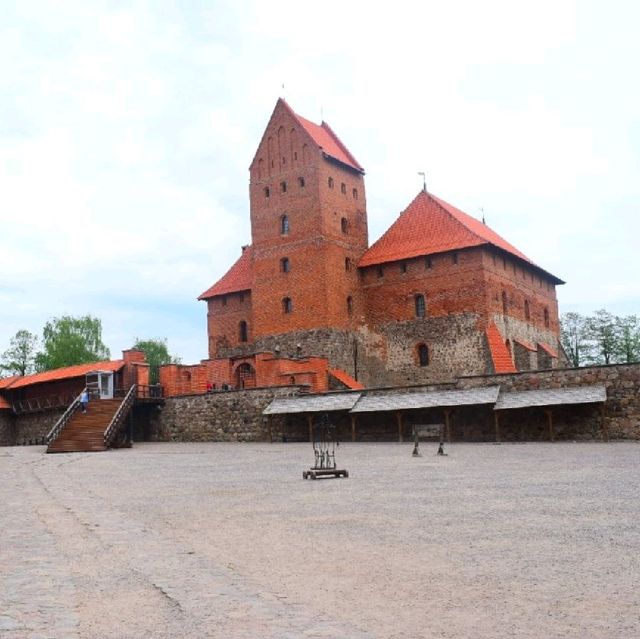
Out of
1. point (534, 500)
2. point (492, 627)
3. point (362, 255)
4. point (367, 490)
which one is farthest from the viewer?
point (362, 255)

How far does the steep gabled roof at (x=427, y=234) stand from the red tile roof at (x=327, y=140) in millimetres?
3879

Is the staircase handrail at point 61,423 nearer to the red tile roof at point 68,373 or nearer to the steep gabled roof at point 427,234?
the red tile roof at point 68,373

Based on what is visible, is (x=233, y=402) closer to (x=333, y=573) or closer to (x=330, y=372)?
(x=330, y=372)

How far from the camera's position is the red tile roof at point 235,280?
43.5m

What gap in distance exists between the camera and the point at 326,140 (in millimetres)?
41875

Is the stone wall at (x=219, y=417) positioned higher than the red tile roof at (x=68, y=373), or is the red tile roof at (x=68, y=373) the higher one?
the red tile roof at (x=68, y=373)

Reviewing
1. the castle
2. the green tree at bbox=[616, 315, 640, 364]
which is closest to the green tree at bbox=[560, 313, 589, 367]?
the green tree at bbox=[616, 315, 640, 364]

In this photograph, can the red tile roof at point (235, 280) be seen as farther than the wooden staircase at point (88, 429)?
Yes

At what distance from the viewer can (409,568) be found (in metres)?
6.89

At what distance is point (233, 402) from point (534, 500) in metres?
21.8

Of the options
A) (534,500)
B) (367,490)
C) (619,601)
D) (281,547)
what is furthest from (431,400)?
(619,601)

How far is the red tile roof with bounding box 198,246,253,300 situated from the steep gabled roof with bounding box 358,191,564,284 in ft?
22.3

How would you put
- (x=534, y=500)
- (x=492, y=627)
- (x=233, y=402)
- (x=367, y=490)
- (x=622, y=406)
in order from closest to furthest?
1. (x=492, y=627)
2. (x=534, y=500)
3. (x=367, y=490)
4. (x=622, y=406)
5. (x=233, y=402)

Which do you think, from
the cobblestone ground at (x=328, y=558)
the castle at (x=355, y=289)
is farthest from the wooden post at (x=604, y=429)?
the castle at (x=355, y=289)
